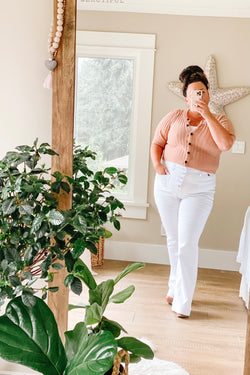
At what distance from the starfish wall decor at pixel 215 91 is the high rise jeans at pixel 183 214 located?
0.24 meters

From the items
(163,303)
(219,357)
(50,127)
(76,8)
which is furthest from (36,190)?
(219,357)

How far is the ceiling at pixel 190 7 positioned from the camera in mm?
1367

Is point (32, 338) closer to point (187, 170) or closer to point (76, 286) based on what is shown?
point (76, 286)

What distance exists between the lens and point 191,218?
1511 millimetres

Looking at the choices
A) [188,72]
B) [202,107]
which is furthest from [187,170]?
[188,72]

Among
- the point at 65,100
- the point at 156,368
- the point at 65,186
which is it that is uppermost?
the point at 65,100

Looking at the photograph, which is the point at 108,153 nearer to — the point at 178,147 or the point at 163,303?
the point at 178,147

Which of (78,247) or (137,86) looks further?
(137,86)

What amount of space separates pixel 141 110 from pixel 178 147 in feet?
0.67

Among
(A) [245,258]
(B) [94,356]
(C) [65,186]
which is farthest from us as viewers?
(A) [245,258]

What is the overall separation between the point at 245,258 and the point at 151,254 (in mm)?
324

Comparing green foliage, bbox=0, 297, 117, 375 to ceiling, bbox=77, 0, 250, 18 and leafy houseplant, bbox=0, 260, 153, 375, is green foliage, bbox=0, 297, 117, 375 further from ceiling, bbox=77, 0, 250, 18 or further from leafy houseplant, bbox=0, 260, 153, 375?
ceiling, bbox=77, 0, 250, 18

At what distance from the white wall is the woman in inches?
15.6

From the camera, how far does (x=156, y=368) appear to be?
5.24 ft
